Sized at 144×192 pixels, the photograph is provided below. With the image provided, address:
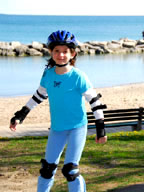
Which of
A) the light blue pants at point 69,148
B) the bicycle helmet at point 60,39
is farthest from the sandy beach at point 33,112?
the bicycle helmet at point 60,39

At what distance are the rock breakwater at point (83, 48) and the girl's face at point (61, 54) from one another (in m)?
50.8

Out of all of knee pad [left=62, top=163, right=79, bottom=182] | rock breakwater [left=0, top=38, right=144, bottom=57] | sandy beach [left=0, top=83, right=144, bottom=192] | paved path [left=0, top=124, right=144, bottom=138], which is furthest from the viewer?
rock breakwater [left=0, top=38, right=144, bottom=57]

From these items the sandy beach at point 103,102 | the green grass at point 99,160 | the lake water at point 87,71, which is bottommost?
the lake water at point 87,71

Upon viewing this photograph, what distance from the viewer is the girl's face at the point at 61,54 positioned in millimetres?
5242

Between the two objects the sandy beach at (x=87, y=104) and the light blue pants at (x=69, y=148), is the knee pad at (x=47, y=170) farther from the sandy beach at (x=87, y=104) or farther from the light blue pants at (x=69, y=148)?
the sandy beach at (x=87, y=104)

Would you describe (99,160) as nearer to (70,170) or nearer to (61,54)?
(70,170)

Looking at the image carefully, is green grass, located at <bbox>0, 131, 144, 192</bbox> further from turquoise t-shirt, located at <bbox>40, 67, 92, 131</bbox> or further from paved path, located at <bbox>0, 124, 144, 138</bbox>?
paved path, located at <bbox>0, 124, 144, 138</bbox>

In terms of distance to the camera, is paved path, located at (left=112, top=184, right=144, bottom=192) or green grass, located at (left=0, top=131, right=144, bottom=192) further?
green grass, located at (left=0, top=131, right=144, bottom=192)

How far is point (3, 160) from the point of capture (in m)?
8.72

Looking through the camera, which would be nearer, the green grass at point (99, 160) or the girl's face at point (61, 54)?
the girl's face at point (61, 54)

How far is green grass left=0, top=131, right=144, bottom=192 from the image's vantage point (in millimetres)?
6859

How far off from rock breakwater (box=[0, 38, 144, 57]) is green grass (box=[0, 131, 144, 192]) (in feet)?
148


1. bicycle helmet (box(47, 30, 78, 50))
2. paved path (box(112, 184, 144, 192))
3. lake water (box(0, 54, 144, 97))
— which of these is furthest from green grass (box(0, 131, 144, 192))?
lake water (box(0, 54, 144, 97))

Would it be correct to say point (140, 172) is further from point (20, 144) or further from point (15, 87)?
point (15, 87)
